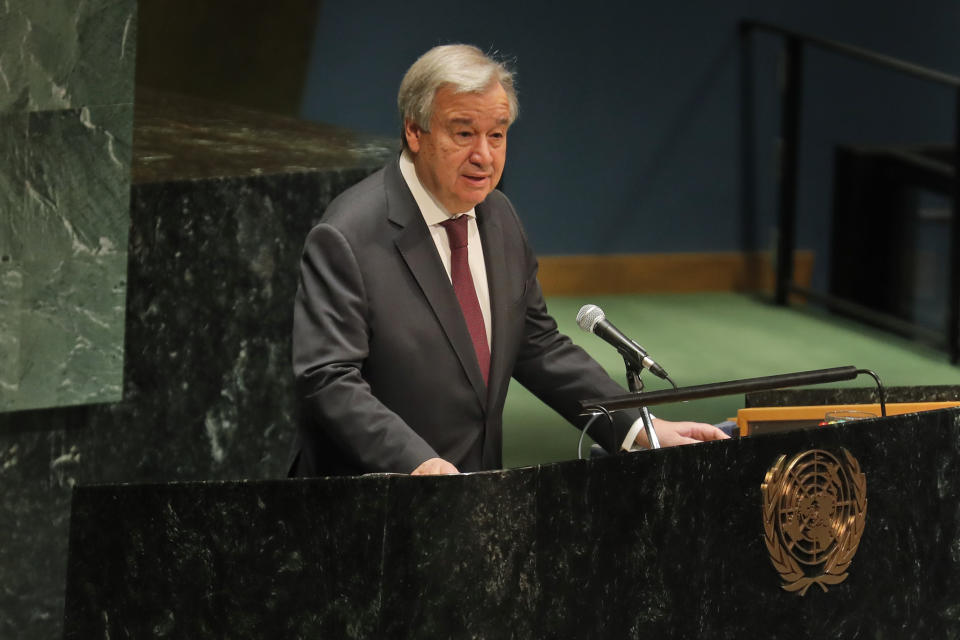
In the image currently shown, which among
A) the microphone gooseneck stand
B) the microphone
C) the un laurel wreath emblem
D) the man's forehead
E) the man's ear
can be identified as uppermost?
the man's forehead

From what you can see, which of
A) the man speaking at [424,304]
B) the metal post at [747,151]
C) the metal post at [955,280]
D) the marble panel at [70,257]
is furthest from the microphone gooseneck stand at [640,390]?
the metal post at [747,151]

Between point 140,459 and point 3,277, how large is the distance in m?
0.66

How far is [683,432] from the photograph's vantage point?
2826mm

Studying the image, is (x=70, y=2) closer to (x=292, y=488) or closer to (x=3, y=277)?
→ (x=3, y=277)

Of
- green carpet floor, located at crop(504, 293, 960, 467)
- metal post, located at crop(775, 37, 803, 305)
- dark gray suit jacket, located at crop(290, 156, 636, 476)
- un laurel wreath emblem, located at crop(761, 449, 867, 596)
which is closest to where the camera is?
un laurel wreath emblem, located at crop(761, 449, 867, 596)

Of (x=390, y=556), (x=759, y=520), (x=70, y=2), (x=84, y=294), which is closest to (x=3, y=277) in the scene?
(x=84, y=294)

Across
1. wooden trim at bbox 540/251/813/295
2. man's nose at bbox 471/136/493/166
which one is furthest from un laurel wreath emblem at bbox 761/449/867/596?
wooden trim at bbox 540/251/813/295

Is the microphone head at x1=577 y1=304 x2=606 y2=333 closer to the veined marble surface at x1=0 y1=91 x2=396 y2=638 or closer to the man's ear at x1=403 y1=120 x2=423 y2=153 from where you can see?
the man's ear at x1=403 y1=120 x2=423 y2=153

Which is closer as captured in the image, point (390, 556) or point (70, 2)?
point (390, 556)

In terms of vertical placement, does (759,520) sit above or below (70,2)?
below

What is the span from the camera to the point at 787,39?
7.23 m

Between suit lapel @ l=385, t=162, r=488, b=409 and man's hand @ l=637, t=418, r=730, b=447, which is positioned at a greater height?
suit lapel @ l=385, t=162, r=488, b=409

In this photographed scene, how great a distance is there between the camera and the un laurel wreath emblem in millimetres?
2391

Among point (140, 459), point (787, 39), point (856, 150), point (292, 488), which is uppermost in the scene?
point (787, 39)
